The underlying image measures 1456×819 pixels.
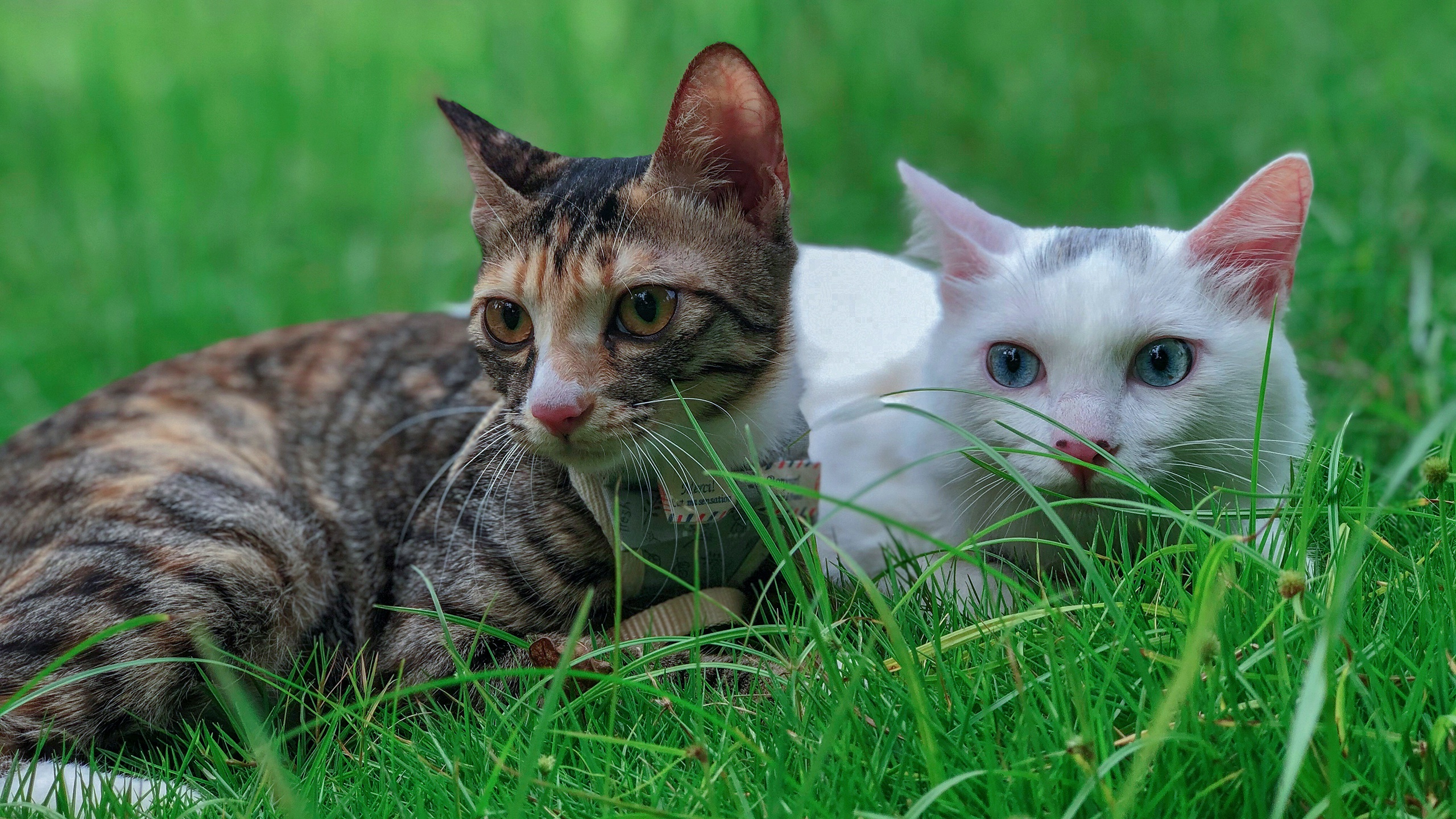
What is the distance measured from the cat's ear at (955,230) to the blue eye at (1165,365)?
0.40 metres

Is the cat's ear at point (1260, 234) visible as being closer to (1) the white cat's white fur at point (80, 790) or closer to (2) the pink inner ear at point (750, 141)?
(2) the pink inner ear at point (750, 141)

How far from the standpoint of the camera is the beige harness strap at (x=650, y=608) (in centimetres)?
224

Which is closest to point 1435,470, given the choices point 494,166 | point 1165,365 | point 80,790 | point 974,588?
point 1165,365

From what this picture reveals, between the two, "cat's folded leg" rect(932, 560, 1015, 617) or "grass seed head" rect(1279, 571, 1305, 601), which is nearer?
"grass seed head" rect(1279, 571, 1305, 601)

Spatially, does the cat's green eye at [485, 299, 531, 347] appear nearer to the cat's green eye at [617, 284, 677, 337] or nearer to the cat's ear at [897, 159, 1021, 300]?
the cat's green eye at [617, 284, 677, 337]

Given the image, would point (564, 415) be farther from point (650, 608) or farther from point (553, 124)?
point (553, 124)

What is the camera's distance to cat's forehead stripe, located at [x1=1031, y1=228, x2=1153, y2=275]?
2.20 m

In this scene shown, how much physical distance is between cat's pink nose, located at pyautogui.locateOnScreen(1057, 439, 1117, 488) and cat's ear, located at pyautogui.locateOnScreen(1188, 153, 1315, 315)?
1.55 ft

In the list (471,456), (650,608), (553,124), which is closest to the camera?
(650,608)

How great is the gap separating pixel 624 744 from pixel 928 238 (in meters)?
1.32

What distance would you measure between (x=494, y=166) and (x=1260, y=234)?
156 cm

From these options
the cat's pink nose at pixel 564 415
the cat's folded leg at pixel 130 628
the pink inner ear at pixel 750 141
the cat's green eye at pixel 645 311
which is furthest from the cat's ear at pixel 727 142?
the cat's folded leg at pixel 130 628

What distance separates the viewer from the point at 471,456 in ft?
8.14

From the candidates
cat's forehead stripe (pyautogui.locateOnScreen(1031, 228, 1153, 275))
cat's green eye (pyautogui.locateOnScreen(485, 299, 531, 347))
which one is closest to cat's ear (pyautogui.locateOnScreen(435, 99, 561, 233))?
cat's green eye (pyautogui.locateOnScreen(485, 299, 531, 347))
